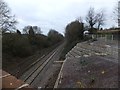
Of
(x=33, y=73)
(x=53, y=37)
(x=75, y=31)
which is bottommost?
(x=33, y=73)

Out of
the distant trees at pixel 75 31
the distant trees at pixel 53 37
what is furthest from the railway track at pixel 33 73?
the distant trees at pixel 53 37

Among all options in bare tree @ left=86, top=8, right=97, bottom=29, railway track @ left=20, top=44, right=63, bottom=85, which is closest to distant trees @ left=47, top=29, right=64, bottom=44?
bare tree @ left=86, top=8, right=97, bottom=29

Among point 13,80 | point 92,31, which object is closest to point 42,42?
point 92,31

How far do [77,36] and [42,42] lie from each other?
14.7 m

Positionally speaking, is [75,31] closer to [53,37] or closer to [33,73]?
[53,37]

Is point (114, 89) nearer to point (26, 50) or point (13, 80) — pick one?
point (13, 80)

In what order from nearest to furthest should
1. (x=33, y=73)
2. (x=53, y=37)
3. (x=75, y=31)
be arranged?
(x=33, y=73) → (x=75, y=31) → (x=53, y=37)

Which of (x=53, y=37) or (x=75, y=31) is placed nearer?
(x=75, y=31)

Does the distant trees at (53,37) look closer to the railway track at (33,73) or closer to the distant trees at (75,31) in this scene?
the distant trees at (75,31)

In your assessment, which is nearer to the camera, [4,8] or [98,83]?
[98,83]

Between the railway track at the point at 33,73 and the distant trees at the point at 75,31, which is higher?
the distant trees at the point at 75,31

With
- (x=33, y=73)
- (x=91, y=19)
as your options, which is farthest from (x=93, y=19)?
(x=33, y=73)

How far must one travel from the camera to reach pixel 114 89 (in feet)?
44.6

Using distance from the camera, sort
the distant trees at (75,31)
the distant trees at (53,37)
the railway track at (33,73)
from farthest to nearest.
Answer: the distant trees at (53,37) → the distant trees at (75,31) → the railway track at (33,73)
